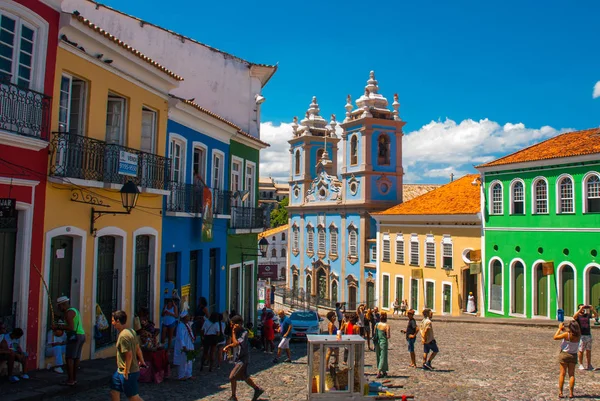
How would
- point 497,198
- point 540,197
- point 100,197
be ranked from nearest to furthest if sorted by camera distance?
point 100,197 < point 540,197 < point 497,198

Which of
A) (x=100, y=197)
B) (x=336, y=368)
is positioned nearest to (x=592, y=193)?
(x=336, y=368)

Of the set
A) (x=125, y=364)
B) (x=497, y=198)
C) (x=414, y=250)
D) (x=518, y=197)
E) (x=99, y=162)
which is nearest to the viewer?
(x=125, y=364)

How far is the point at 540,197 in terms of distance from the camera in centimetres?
2581

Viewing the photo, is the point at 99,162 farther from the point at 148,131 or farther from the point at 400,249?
Answer: the point at 400,249

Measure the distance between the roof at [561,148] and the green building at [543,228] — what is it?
0.15 feet

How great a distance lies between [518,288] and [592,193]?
5534 millimetres

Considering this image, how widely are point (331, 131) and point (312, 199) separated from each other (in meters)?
7.39

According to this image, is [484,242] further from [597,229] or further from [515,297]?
[597,229]

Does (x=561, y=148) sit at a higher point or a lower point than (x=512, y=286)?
higher

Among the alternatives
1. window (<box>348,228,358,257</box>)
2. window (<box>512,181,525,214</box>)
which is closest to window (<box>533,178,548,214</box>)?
window (<box>512,181,525,214</box>)

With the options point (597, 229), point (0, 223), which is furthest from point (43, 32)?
point (597, 229)

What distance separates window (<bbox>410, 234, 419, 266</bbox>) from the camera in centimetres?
3450

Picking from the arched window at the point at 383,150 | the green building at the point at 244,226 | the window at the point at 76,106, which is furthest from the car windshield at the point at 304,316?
the arched window at the point at 383,150

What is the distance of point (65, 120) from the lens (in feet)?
34.8
